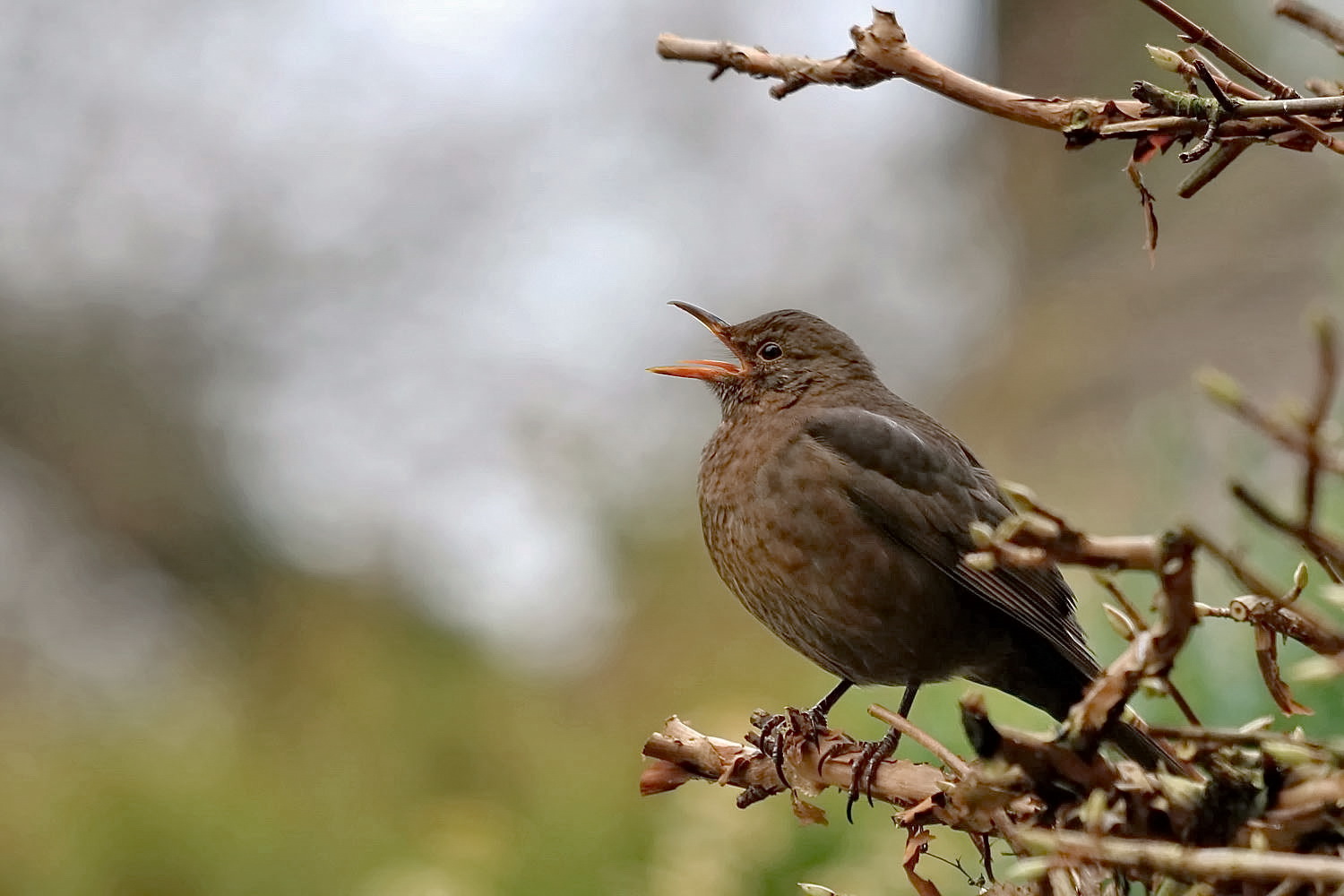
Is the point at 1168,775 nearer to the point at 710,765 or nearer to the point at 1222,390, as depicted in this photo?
the point at 1222,390

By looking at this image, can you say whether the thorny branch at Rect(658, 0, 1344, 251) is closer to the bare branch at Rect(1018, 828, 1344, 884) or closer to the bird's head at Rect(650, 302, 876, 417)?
the bare branch at Rect(1018, 828, 1344, 884)

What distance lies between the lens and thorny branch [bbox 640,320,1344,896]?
0.95 m

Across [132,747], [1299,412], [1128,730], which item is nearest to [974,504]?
[1128,730]

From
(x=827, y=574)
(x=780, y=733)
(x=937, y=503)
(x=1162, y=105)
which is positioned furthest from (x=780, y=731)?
(x=1162, y=105)

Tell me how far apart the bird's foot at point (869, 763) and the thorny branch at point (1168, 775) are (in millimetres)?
426

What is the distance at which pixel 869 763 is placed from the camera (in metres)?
1.86

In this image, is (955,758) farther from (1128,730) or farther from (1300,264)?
(1300,264)

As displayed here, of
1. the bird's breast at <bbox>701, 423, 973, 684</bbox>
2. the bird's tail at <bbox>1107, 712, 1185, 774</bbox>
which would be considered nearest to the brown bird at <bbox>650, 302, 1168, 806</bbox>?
the bird's breast at <bbox>701, 423, 973, 684</bbox>

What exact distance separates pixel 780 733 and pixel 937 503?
2.45 feet

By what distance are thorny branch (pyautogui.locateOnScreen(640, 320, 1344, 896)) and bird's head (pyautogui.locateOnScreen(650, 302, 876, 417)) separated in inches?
70.9

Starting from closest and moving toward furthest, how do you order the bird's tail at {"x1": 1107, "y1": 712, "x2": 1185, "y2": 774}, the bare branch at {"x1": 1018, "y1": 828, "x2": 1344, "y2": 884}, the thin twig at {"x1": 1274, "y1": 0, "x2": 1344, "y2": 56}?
the bare branch at {"x1": 1018, "y1": 828, "x2": 1344, "y2": 884} → the thin twig at {"x1": 1274, "y1": 0, "x2": 1344, "y2": 56} → the bird's tail at {"x1": 1107, "y1": 712, "x2": 1185, "y2": 774}

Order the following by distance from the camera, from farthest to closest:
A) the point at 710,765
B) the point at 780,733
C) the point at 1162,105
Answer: the point at 780,733
the point at 710,765
the point at 1162,105

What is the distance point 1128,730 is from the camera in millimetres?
1435

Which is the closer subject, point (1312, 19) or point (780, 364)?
point (1312, 19)
